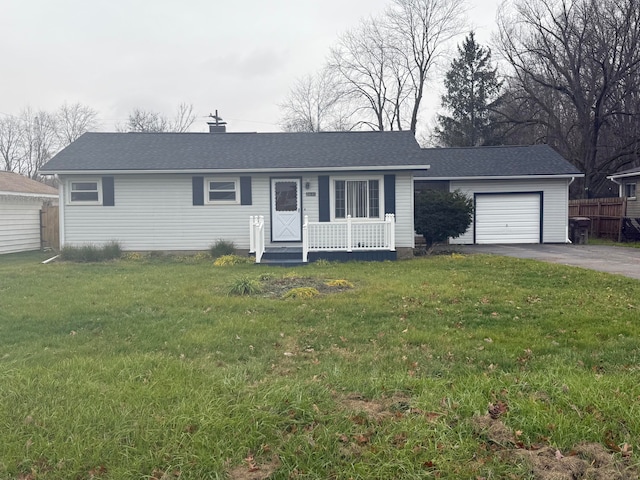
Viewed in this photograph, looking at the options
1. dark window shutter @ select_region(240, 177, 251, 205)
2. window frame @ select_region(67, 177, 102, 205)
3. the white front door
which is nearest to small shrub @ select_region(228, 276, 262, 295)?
the white front door

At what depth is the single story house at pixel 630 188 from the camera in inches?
788

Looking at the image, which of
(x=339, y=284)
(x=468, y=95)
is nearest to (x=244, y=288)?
(x=339, y=284)

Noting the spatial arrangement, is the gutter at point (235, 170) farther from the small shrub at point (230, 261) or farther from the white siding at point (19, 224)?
the white siding at point (19, 224)

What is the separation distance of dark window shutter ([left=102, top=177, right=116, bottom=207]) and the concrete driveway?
1117cm

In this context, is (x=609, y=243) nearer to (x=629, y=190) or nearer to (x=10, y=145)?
(x=629, y=190)

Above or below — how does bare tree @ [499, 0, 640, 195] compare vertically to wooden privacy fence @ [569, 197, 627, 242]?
above

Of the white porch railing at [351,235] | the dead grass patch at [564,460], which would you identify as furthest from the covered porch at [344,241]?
the dead grass patch at [564,460]

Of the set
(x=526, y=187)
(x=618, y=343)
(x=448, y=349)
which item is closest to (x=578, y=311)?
(x=618, y=343)

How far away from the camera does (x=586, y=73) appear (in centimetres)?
2617

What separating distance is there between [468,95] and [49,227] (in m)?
27.4

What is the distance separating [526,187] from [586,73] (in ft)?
40.0

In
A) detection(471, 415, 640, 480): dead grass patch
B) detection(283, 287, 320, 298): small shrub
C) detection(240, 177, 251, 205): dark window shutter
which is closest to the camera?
detection(471, 415, 640, 480): dead grass patch

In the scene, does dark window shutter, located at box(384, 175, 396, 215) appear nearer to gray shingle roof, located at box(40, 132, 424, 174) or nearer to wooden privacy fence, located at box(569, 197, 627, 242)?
gray shingle roof, located at box(40, 132, 424, 174)

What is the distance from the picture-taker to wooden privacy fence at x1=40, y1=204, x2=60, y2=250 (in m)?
18.6
